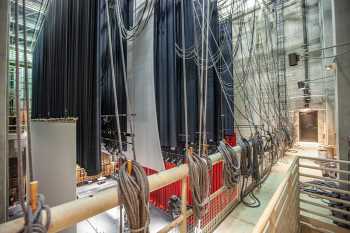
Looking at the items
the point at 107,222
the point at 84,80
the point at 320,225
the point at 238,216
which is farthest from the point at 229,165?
the point at 107,222

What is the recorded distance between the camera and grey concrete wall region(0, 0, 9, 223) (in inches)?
26.1

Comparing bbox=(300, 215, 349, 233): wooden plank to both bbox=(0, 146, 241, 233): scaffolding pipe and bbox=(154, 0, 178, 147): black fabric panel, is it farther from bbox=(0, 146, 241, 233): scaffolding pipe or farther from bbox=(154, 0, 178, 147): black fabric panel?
bbox=(0, 146, 241, 233): scaffolding pipe

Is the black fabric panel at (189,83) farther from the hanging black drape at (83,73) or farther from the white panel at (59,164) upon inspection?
the white panel at (59,164)

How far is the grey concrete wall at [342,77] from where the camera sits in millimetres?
2266

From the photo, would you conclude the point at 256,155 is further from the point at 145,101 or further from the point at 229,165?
the point at 145,101

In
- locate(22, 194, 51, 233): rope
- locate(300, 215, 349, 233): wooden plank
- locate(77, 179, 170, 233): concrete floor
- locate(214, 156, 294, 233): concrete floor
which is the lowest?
locate(77, 179, 170, 233): concrete floor

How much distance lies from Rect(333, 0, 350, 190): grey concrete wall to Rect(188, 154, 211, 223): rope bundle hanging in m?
2.26

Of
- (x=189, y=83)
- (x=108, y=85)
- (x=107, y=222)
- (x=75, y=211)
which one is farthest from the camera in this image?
(x=107, y=222)

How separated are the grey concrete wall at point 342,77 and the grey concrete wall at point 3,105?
126 inches

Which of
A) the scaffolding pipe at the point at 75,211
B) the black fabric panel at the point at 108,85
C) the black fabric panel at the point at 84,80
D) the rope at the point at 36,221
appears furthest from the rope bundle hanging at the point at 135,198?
the black fabric panel at the point at 108,85

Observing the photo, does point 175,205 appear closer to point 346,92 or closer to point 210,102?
point 210,102

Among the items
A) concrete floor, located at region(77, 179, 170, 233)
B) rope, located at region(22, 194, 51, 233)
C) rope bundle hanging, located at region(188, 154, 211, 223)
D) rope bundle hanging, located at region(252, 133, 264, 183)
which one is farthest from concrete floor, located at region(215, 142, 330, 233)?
concrete floor, located at region(77, 179, 170, 233)

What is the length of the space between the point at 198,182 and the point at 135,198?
1.59 ft

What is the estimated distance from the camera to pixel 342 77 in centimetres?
230
